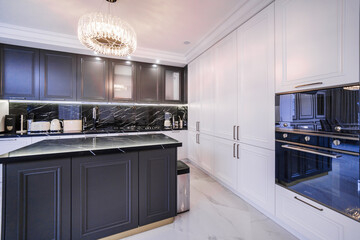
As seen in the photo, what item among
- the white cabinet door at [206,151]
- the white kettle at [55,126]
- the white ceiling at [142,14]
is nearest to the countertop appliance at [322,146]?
the white cabinet door at [206,151]

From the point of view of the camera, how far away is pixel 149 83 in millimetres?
3777

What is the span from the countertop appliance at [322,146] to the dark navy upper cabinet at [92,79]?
336cm

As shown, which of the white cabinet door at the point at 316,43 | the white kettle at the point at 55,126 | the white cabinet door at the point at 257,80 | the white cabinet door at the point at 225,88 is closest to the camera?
the white cabinet door at the point at 316,43

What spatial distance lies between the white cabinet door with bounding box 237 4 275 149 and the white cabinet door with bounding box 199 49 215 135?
730mm

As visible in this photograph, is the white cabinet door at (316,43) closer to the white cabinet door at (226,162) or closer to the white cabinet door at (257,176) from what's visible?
the white cabinet door at (257,176)

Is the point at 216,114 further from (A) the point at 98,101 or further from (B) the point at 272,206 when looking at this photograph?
(A) the point at 98,101

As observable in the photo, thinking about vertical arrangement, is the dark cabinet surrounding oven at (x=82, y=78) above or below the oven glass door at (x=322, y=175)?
above

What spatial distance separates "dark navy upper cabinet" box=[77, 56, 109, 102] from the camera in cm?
321

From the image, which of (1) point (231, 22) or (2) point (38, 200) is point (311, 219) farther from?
(1) point (231, 22)

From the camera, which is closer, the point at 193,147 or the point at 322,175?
the point at 322,175

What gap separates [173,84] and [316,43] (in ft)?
10.1

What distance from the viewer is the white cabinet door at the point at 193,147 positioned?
3479mm

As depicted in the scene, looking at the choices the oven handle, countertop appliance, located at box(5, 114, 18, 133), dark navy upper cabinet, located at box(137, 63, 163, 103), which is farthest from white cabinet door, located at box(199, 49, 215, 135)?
countertop appliance, located at box(5, 114, 18, 133)

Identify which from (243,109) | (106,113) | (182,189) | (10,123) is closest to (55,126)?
(10,123)
